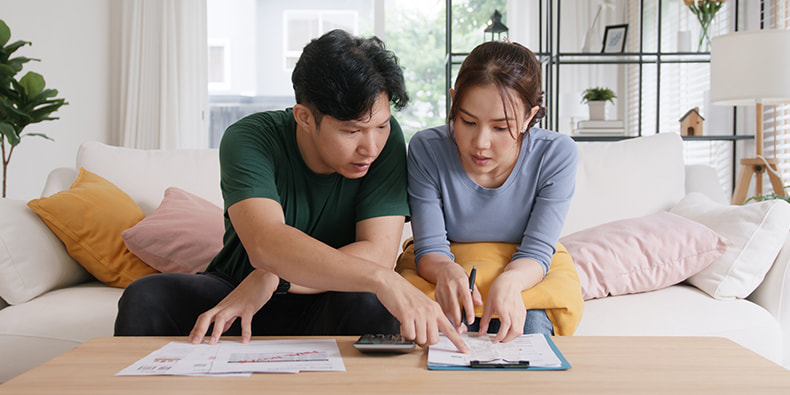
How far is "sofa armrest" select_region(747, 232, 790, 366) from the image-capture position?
1709 millimetres

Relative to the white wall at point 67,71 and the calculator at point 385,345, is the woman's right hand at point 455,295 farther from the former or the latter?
the white wall at point 67,71

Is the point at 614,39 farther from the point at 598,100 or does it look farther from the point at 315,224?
the point at 315,224

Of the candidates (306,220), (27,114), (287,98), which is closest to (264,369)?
(306,220)

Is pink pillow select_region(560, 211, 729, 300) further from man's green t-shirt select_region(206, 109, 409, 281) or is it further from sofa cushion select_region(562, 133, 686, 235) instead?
man's green t-shirt select_region(206, 109, 409, 281)

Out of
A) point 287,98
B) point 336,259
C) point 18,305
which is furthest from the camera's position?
point 287,98

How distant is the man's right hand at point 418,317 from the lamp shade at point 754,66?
7.40ft

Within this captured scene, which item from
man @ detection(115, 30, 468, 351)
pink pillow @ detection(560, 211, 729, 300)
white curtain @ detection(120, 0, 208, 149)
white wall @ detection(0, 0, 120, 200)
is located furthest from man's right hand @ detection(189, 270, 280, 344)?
white curtain @ detection(120, 0, 208, 149)

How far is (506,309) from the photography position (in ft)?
3.73

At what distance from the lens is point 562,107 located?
4.80 meters

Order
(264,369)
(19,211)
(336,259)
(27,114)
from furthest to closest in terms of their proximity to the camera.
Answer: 1. (27,114)
2. (19,211)
3. (336,259)
4. (264,369)

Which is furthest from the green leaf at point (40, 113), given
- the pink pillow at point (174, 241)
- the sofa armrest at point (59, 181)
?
the pink pillow at point (174, 241)

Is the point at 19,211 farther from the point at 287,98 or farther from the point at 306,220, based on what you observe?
the point at 287,98

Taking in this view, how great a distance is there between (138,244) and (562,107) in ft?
11.9

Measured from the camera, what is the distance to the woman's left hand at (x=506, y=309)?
1102 millimetres
